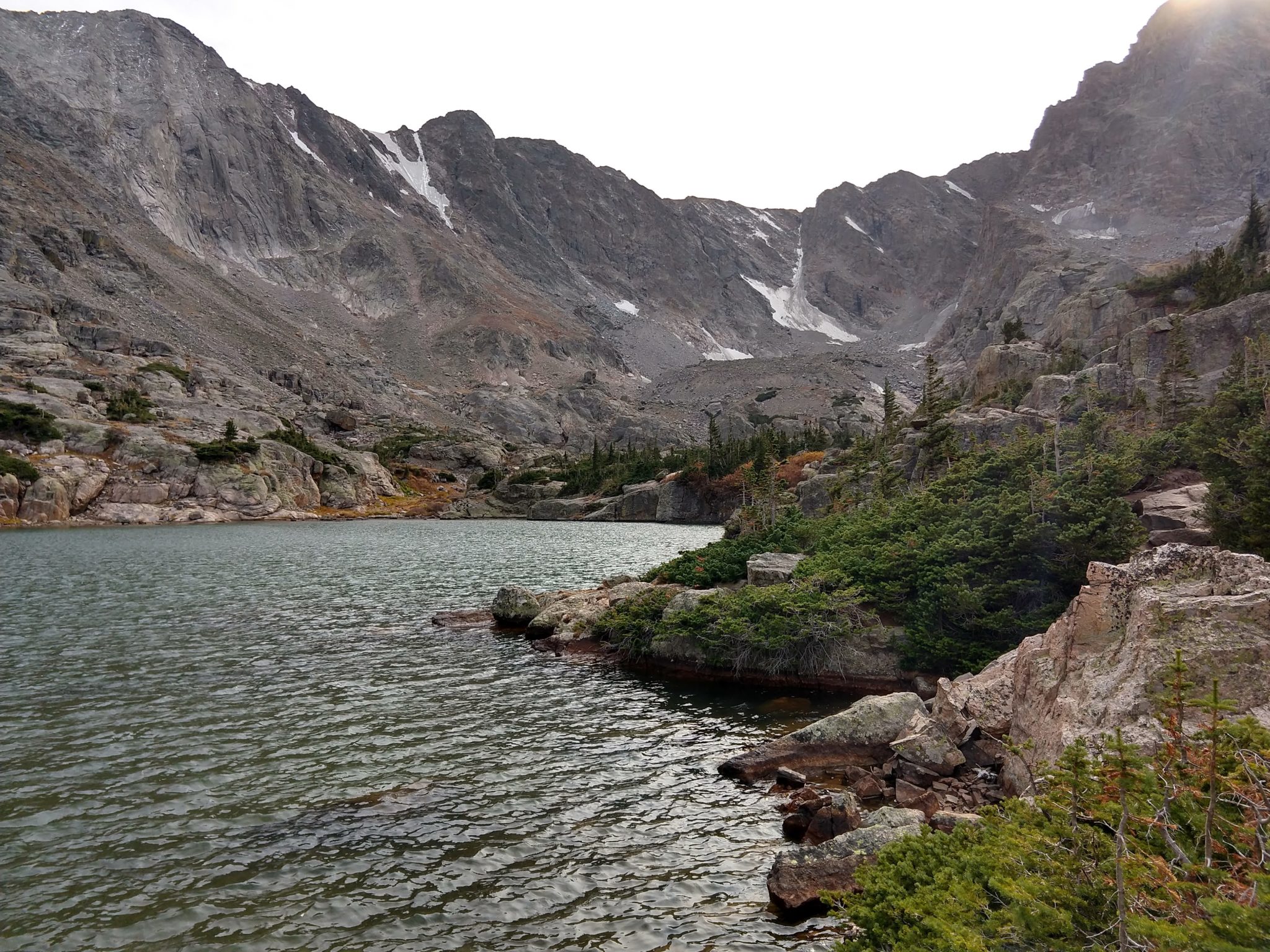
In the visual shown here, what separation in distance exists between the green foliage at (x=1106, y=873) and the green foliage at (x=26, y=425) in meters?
110

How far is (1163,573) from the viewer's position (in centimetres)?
1180

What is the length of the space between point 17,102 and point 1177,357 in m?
283

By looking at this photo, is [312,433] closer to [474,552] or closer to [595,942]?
[474,552]

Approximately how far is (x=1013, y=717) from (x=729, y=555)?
1984cm

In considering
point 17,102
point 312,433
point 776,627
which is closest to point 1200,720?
point 776,627

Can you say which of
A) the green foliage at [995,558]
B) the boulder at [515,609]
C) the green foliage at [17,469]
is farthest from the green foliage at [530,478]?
the green foliage at [995,558]

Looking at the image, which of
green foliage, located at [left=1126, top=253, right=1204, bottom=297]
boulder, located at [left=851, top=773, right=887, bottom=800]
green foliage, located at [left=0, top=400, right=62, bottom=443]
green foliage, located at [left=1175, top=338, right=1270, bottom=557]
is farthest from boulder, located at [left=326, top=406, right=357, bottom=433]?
boulder, located at [left=851, top=773, right=887, bottom=800]

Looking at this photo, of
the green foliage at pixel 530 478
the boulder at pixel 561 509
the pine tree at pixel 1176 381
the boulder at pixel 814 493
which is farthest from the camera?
the green foliage at pixel 530 478

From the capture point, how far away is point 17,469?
7581 centimetres

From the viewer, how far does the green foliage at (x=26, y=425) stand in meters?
83.1

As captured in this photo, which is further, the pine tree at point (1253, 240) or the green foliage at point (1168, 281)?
the pine tree at point (1253, 240)

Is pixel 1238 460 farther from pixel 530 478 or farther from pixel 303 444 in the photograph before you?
pixel 303 444

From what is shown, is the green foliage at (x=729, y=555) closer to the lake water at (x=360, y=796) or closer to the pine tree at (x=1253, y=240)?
the lake water at (x=360, y=796)

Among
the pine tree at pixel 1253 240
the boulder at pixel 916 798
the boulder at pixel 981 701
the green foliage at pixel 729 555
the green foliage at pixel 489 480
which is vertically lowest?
the boulder at pixel 916 798
